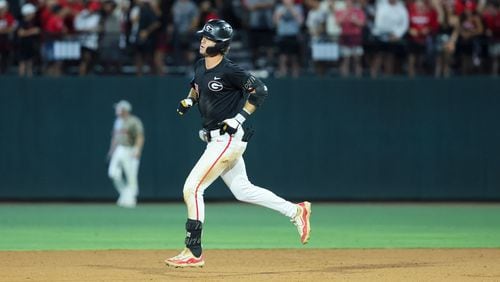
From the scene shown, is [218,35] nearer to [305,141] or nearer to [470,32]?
[470,32]

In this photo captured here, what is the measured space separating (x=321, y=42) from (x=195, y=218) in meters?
11.2

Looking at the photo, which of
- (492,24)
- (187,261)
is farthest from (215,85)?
(492,24)

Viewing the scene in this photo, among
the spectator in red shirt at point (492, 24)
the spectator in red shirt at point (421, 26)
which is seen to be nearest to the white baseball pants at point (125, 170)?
the spectator in red shirt at point (421, 26)

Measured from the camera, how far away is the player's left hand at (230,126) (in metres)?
11.8

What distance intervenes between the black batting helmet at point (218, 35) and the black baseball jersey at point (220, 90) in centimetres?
16

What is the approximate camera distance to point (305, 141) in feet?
79.2

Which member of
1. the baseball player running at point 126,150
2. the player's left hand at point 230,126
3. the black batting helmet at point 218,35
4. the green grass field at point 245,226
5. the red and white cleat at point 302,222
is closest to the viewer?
the player's left hand at point 230,126

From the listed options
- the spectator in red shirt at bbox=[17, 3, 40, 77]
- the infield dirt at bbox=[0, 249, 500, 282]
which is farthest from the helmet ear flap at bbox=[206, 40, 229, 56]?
the spectator in red shirt at bbox=[17, 3, 40, 77]

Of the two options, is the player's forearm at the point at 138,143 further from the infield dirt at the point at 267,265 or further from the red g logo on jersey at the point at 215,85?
the red g logo on jersey at the point at 215,85

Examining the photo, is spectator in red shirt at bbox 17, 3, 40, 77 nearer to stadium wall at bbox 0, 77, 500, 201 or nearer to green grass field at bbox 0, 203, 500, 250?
stadium wall at bbox 0, 77, 500, 201

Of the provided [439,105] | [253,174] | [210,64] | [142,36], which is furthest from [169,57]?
[210,64]

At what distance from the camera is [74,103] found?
23.9 meters

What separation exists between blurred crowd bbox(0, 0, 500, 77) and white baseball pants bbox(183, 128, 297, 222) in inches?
408

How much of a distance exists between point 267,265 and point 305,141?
1161 cm
